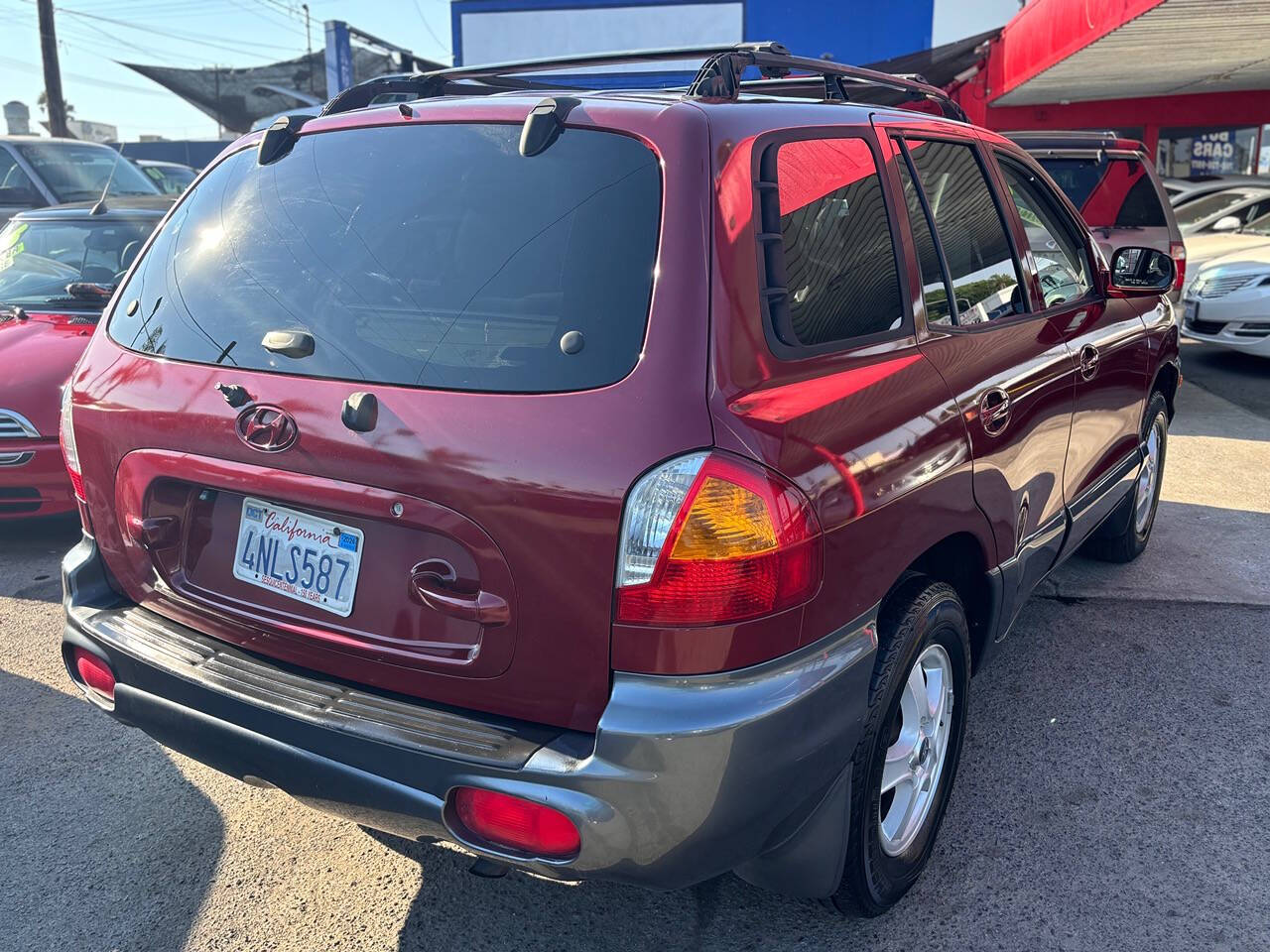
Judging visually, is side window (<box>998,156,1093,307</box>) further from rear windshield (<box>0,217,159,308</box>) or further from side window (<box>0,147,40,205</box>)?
side window (<box>0,147,40,205</box>)

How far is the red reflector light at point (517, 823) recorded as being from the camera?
77.1 inches

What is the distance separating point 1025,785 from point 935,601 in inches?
39.6

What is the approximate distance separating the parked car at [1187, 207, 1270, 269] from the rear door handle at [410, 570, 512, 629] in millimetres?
10347

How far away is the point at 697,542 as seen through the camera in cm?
194

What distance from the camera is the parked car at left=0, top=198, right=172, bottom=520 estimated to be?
198 inches

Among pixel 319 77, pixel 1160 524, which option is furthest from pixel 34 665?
pixel 319 77

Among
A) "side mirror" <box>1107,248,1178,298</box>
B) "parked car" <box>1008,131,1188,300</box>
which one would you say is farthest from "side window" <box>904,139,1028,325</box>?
"parked car" <box>1008,131,1188,300</box>

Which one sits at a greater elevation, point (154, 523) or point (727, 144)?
point (727, 144)

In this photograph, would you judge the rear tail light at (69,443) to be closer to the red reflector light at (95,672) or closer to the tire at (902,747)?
the red reflector light at (95,672)

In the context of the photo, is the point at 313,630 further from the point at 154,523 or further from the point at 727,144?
the point at 727,144

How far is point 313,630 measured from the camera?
2.26 metres

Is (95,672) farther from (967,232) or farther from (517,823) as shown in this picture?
(967,232)

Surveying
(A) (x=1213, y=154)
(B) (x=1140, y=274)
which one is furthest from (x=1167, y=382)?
(A) (x=1213, y=154)

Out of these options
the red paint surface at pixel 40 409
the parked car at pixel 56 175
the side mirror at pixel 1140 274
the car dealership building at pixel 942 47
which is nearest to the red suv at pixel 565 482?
the side mirror at pixel 1140 274
